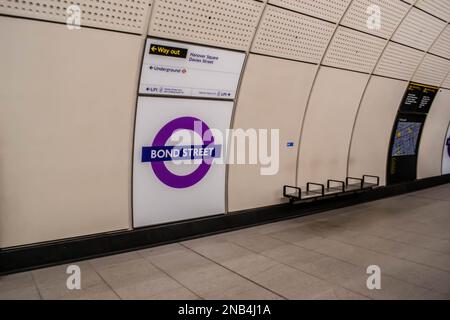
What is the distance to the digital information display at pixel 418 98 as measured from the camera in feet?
20.9

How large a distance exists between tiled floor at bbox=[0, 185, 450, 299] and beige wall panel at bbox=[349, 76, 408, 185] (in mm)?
1506

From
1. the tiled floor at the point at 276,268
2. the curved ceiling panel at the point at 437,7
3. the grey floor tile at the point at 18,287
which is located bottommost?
the grey floor tile at the point at 18,287

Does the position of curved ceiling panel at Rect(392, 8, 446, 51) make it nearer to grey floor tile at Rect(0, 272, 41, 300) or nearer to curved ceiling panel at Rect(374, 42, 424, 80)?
curved ceiling panel at Rect(374, 42, 424, 80)

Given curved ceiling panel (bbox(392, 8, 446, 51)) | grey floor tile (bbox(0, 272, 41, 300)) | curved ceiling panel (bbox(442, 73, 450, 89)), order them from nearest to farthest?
1. grey floor tile (bbox(0, 272, 41, 300))
2. curved ceiling panel (bbox(392, 8, 446, 51))
3. curved ceiling panel (bbox(442, 73, 450, 89))

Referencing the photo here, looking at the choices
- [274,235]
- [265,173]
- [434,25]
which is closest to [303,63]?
[265,173]

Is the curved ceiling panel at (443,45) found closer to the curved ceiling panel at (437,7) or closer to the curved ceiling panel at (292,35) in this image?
the curved ceiling panel at (437,7)

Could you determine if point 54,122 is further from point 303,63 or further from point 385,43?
point 385,43

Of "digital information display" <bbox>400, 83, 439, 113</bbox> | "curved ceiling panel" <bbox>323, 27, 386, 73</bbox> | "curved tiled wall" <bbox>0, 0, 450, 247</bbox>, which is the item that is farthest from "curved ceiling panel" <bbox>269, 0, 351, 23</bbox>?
"digital information display" <bbox>400, 83, 439, 113</bbox>

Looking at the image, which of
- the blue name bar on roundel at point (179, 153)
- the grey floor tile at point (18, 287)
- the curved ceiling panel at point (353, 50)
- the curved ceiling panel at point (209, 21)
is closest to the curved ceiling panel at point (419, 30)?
the curved ceiling panel at point (353, 50)

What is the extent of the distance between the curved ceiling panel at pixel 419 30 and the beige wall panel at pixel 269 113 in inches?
66.6

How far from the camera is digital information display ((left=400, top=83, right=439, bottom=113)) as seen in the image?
251 inches

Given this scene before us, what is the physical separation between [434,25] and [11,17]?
226 inches

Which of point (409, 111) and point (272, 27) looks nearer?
point (272, 27)

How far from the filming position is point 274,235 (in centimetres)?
438
